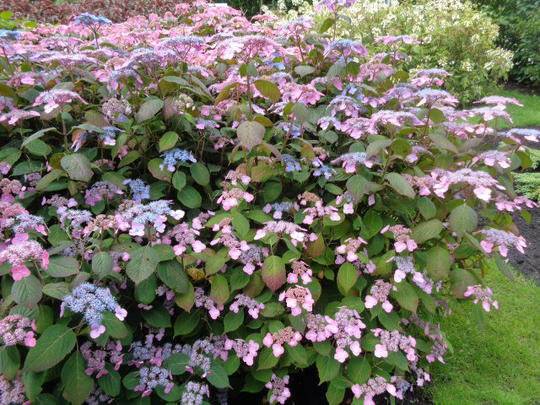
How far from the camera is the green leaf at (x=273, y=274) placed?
142 cm

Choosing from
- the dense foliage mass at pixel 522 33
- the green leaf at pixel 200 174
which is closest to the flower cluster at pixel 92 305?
the green leaf at pixel 200 174

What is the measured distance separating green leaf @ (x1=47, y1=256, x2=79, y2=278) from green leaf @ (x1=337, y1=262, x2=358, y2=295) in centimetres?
88

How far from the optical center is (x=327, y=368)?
151cm

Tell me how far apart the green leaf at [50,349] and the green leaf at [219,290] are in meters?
0.46

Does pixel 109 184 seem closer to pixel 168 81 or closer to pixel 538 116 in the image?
pixel 168 81

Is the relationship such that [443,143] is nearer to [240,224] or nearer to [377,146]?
[377,146]

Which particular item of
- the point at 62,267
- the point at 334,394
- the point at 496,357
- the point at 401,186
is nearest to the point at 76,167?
the point at 62,267

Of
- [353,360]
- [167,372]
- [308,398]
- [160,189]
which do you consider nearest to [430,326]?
[353,360]

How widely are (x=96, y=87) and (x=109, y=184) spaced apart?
52 centimetres

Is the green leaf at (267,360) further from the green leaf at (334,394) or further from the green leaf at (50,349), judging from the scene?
the green leaf at (50,349)

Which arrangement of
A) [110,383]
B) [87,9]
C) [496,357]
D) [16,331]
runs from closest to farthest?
[16,331], [110,383], [496,357], [87,9]

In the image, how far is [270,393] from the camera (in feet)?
5.20

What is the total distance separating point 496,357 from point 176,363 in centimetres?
181

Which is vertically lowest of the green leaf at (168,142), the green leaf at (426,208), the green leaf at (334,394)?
the green leaf at (334,394)
